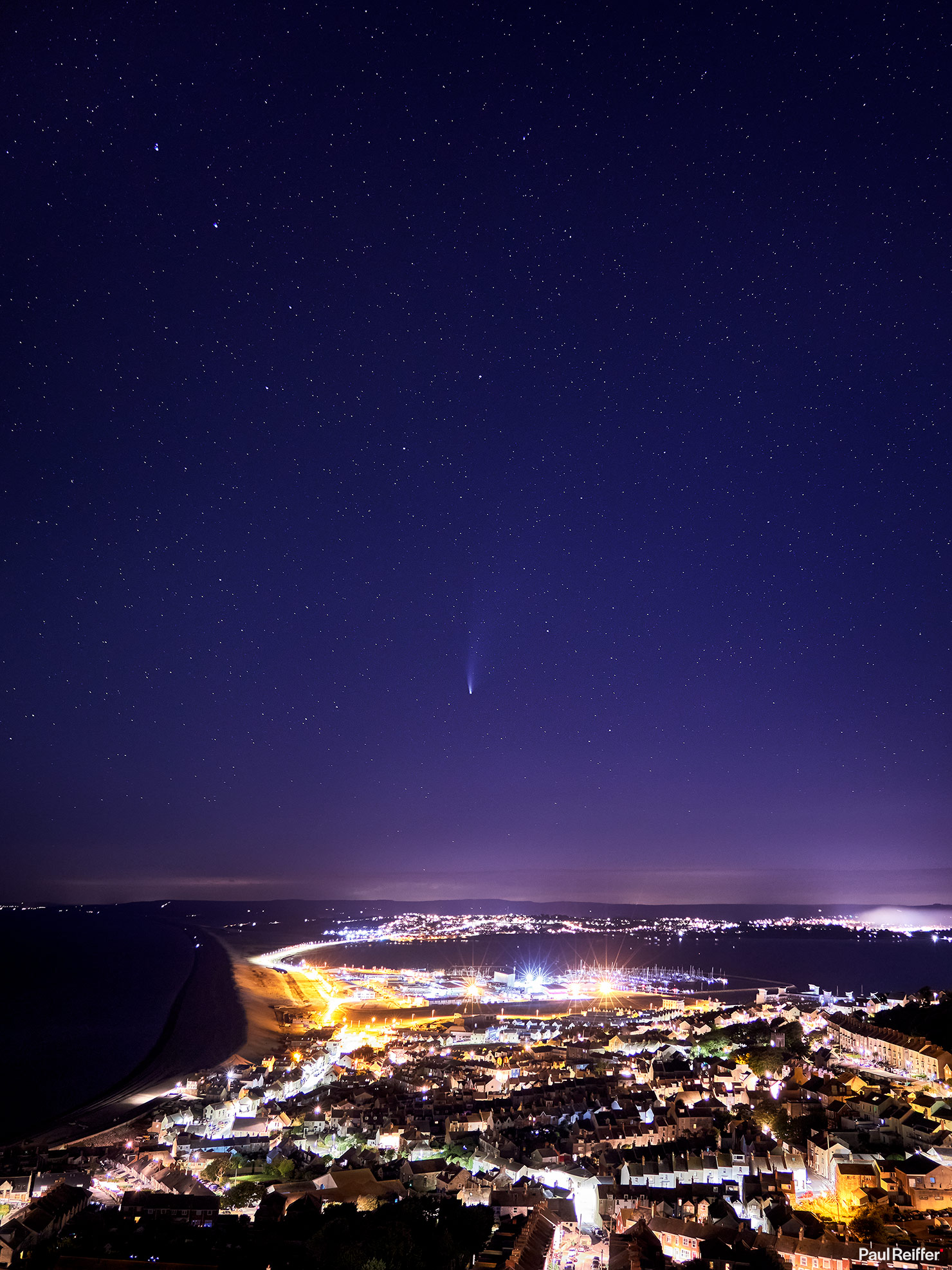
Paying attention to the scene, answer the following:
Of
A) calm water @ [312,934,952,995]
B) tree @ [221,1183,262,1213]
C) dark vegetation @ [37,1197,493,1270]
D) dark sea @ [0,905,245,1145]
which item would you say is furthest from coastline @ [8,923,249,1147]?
calm water @ [312,934,952,995]

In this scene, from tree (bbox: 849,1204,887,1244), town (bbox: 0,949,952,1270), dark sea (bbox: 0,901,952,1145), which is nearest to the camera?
tree (bbox: 849,1204,887,1244)

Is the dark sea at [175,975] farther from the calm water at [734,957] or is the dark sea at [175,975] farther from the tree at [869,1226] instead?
the tree at [869,1226]

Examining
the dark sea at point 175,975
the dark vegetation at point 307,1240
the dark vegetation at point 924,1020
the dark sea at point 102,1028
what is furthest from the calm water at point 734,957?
the dark vegetation at point 307,1240

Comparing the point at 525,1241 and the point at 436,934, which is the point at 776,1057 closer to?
the point at 525,1241

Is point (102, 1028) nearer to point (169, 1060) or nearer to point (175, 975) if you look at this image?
point (169, 1060)

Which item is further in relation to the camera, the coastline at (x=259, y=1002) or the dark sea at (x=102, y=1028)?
the coastline at (x=259, y=1002)

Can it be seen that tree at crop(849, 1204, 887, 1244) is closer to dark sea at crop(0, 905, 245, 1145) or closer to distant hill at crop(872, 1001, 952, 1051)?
distant hill at crop(872, 1001, 952, 1051)
